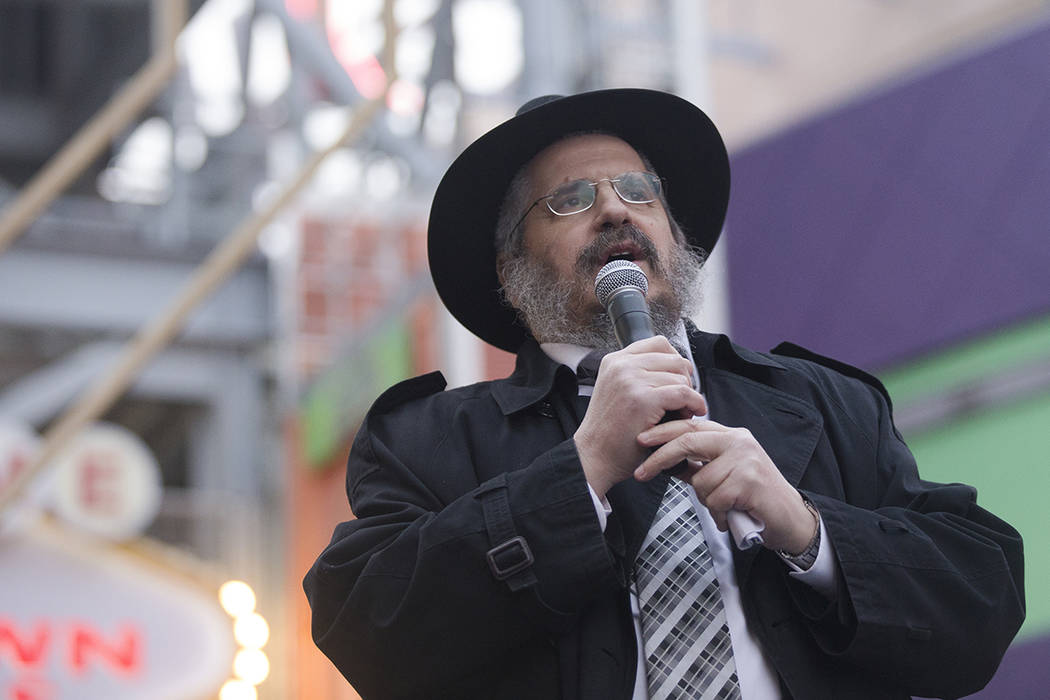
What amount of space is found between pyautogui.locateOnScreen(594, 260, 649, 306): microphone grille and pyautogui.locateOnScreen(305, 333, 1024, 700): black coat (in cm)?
22

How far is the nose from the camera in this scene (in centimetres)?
217

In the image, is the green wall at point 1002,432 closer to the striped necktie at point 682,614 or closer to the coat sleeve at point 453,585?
the striped necktie at point 682,614

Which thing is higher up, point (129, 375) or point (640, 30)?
point (640, 30)

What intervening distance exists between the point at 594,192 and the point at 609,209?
58mm

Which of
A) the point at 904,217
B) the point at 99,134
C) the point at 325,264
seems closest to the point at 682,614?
the point at 99,134

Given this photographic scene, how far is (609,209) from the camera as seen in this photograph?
85.7 inches

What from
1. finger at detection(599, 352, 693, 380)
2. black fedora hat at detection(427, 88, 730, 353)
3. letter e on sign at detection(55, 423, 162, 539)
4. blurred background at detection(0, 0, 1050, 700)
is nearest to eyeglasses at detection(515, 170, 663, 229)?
black fedora hat at detection(427, 88, 730, 353)

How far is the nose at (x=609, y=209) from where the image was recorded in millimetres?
2172

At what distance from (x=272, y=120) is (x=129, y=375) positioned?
654cm

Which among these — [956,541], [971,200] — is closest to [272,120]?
[971,200]

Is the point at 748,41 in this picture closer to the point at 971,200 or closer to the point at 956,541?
the point at 971,200

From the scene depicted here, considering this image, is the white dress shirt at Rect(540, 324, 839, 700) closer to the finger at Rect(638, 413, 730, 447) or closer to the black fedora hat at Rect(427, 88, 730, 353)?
the finger at Rect(638, 413, 730, 447)

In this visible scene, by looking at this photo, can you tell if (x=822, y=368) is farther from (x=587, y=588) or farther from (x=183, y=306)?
(x=183, y=306)

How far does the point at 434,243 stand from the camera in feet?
7.77
